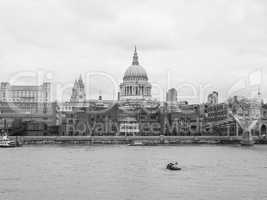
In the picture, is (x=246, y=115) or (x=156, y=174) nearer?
(x=156, y=174)

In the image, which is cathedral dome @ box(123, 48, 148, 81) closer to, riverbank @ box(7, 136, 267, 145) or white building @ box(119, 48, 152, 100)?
white building @ box(119, 48, 152, 100)

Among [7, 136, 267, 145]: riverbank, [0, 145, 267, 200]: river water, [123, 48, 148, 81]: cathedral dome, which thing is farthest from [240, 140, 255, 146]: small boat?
[123, 48, 148, 81]: cathedral dome

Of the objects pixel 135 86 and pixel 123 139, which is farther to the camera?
pixel 135 86

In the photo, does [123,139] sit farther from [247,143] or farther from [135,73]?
[135,73]

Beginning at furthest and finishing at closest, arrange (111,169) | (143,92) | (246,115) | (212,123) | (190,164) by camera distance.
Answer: (143,92) < (212,123) < (246,115) < (190,164) < (111,169)

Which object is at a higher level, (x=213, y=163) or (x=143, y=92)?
(x=143, y=92)

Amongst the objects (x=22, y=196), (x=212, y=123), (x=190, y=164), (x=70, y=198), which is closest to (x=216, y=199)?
(x=70, y=198)

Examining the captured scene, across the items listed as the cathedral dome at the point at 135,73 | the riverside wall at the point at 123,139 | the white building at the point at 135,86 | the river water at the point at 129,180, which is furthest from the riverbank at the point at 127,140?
the river water at the point at 129,180

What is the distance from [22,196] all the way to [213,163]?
25.2 meters

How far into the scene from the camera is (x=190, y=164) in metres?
54.2

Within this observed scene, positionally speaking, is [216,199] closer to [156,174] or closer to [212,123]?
[156,174]

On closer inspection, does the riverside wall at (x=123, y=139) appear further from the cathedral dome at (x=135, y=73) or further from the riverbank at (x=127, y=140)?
the cathedral dome at (x=135, y=73)

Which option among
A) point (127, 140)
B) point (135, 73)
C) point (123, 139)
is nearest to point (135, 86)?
point (135, 73)

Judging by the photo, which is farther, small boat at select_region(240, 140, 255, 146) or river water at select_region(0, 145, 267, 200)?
small boat at select_region(240, 140, 255, 146)
